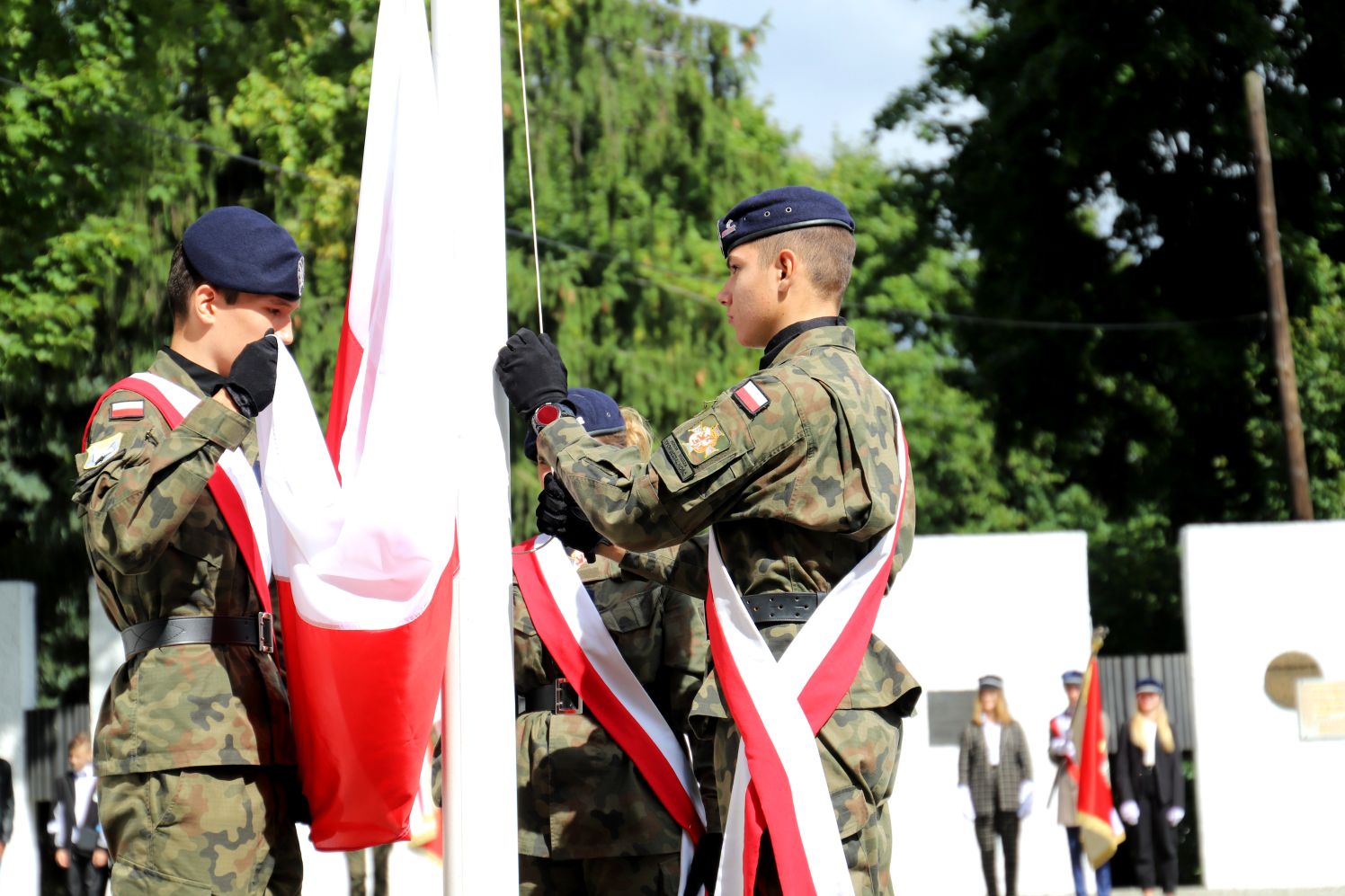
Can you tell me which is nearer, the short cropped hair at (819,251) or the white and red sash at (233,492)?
the white and red sash at (233,492)

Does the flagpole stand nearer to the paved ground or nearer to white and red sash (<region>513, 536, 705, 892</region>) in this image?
white and red sash (<region>513, 536, 705, 892</region>)

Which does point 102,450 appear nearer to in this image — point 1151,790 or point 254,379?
point 254,379

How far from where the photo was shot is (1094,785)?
41.1 ft

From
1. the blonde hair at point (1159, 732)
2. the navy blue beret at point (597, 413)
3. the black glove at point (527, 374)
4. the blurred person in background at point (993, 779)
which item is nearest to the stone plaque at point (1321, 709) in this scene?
the blonde hair at point (1159, 732)

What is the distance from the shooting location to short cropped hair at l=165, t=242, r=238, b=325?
141 inches

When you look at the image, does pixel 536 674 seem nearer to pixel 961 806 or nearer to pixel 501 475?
pixel 501 475

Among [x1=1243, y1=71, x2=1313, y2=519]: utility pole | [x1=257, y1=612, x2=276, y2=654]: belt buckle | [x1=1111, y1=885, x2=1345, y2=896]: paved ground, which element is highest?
→ [x1=1243, y1=71, x2=1313, y2=519]: utility pole

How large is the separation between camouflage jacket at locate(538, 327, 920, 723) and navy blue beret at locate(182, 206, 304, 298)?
2.15 feet

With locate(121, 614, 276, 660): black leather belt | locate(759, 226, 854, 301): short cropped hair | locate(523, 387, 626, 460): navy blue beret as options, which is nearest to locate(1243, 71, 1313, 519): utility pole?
locate(523, 387, 626, 460): navy blue beret

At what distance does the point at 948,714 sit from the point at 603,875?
10.1 m

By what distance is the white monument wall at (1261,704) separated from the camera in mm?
13891

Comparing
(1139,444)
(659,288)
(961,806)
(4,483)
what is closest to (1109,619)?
(1139,444)

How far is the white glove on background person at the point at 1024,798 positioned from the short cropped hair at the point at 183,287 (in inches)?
412

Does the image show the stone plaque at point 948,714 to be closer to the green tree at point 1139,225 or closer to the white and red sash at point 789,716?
the green tree at point 1139,225
